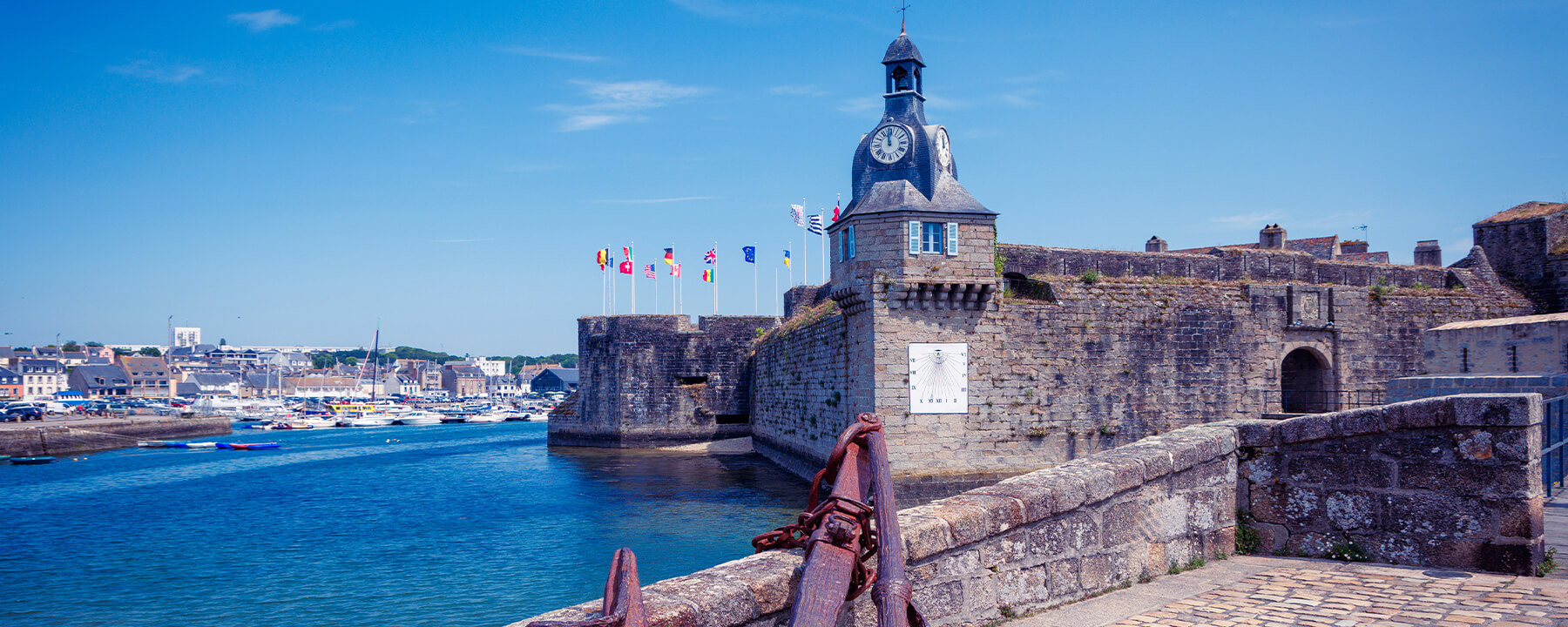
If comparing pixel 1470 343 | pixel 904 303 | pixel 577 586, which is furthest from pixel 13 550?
pixel 1470 343

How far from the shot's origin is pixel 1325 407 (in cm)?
2239

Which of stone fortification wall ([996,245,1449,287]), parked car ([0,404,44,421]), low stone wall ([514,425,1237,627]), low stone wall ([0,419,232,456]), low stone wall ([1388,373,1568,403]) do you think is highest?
stone fortification wall ([996,245,1449,287])

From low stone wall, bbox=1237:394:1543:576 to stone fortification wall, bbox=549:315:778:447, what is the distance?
32.1m

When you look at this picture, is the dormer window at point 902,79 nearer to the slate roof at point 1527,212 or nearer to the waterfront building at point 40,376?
the slate roof at point 1527,212

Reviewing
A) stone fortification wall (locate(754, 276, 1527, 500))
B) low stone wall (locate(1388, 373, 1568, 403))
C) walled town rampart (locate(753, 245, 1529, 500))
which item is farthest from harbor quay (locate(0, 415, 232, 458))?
low stone wall (locate(1388, 373, 1568, 403))

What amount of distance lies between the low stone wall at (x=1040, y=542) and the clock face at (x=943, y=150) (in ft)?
69.8

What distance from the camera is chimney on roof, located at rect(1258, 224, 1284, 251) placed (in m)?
28.8

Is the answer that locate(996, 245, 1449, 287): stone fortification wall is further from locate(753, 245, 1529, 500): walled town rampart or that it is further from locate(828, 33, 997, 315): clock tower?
locate(828, 33, 997, 315): clock tower

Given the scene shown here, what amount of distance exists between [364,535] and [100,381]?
11245cm

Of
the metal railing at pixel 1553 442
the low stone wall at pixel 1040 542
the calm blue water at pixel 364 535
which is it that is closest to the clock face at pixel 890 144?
the calm blue water at pixel 364 535

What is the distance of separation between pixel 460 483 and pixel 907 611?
3046 centimetres

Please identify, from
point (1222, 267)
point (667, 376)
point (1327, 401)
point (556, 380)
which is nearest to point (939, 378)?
point (1222, 267)

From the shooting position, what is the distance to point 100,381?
10806 cm

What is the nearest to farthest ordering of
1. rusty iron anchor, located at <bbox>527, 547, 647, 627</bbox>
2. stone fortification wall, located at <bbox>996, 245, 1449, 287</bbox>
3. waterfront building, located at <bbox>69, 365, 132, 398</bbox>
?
rusty iron anchor, located at <bbox>527, 547, 647, 627</bbox>
stone fortification wall, located at <bbox>996, 245, 1449, 287</bbox>
waterfront building, located at <bbox>69, 365, 132, 398</bbox>
